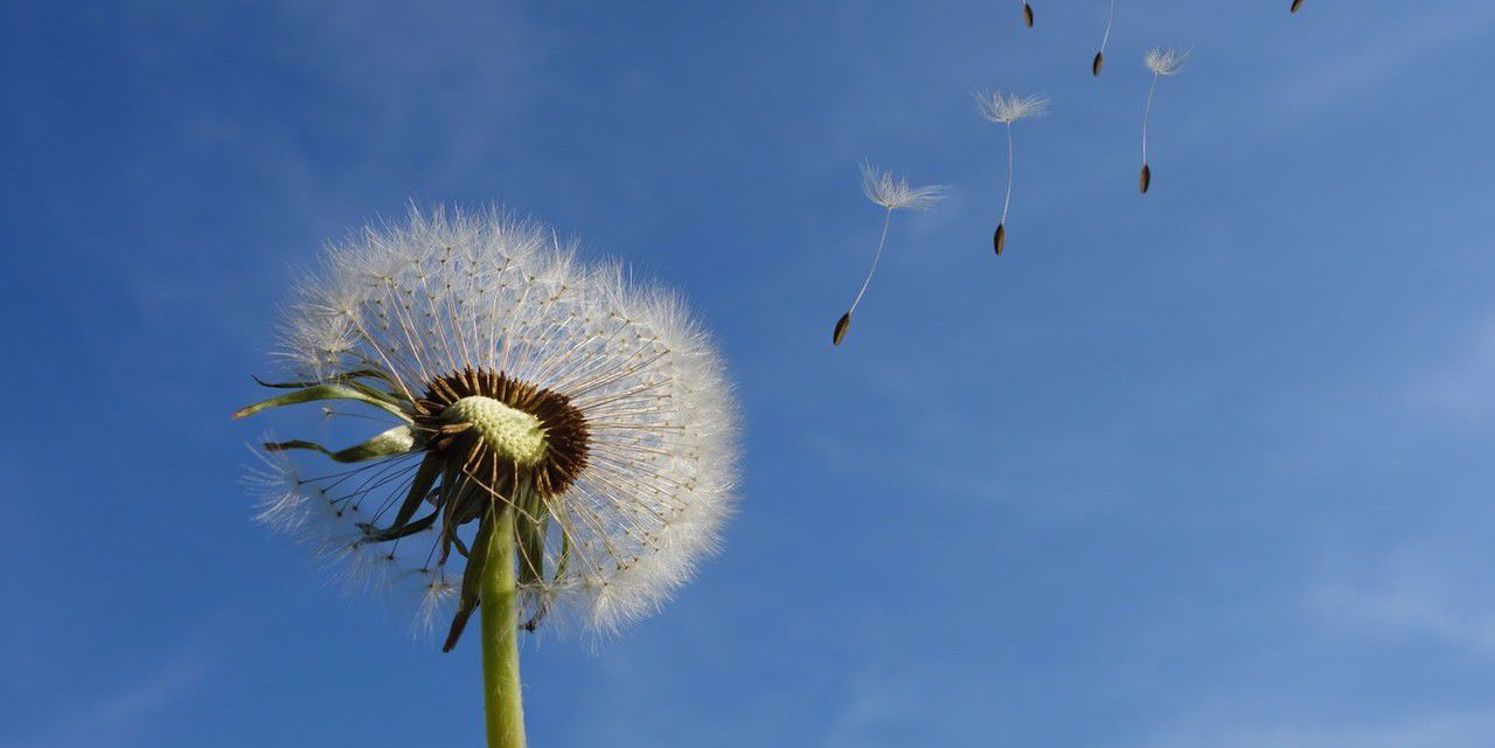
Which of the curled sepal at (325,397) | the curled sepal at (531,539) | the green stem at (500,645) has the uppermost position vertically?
the curled sepal at (325,397)

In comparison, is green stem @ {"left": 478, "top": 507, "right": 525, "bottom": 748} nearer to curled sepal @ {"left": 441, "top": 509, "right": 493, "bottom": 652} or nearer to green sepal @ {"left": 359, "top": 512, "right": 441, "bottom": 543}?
curled sepal @ {"left": 441, "top": 509, "right": 493, "bottom": 652}

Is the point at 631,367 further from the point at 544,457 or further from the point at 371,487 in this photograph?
the point at 371,487

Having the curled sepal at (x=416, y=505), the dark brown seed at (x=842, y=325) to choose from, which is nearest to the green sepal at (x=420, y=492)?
the curled sepal at (x=416, y=505)

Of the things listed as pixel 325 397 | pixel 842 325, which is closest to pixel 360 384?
pixel 325 397

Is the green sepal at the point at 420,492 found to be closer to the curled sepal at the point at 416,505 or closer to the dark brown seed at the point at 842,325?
the curled sepal at the point at 416,505

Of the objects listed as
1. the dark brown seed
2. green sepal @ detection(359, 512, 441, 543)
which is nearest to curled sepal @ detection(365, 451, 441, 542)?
green sepal @ detection(359, 512, 441, 543)

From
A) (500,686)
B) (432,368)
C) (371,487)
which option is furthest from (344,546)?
(500,686)
